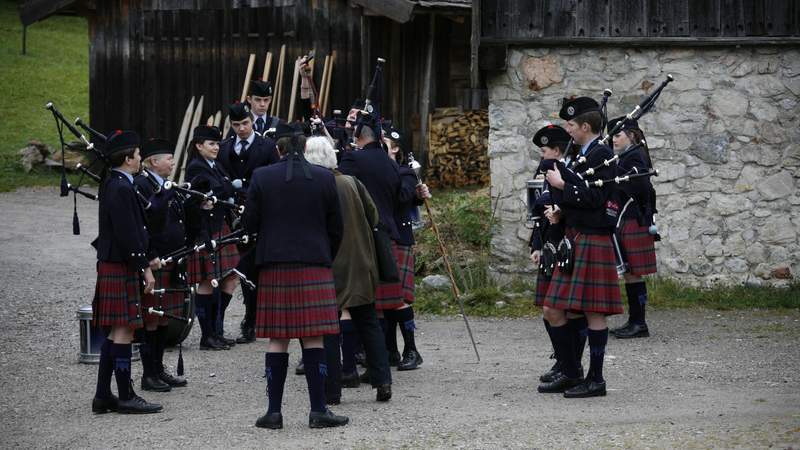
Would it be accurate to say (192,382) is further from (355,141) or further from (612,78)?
(612,78)

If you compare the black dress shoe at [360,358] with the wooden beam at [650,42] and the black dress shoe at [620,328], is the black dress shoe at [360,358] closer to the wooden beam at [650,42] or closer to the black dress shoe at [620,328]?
the black dress shoe at [620,328]

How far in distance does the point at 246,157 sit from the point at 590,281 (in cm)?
361

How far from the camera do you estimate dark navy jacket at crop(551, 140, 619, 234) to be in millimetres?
7754

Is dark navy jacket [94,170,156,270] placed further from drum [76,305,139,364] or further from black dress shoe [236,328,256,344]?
black dress shoe [236,328,256,344]

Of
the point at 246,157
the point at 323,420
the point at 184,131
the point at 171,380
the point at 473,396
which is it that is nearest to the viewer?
the point at 323,420

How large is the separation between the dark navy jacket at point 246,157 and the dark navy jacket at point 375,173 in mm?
1717

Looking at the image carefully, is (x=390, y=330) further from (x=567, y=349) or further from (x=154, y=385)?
(x=154, y=385)

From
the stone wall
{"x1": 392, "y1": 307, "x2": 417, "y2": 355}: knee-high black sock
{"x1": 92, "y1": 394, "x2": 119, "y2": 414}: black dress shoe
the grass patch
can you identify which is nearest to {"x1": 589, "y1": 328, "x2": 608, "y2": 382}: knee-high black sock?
{"x1": 392, "y1": 307, "x2": 417, "y2": 355}: knee-high black sock

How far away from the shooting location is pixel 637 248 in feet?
34.2

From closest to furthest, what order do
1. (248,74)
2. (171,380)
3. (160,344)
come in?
(160,344) < (171,380) < (248,74)

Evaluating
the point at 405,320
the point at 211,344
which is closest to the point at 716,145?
the point at 405,320

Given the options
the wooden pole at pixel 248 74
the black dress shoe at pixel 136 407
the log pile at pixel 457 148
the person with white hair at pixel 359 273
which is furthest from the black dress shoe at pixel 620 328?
the wooden pole at pixel 248 74

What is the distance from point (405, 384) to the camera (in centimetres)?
871

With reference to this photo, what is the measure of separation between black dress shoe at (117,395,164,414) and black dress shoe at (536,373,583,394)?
2524 mm
